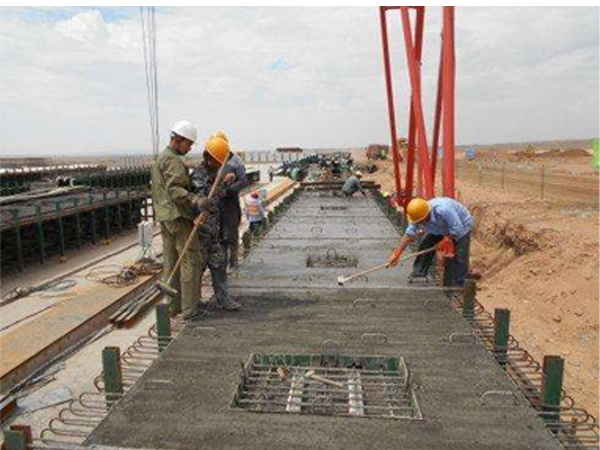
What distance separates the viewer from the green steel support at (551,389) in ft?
12.0

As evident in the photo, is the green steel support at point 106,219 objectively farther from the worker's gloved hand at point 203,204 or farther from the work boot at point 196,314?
the worker's gloved hand at point 203,204

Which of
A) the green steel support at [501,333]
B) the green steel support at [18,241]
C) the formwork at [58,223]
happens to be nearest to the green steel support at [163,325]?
the green steel support at [501,333]

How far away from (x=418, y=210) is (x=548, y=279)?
5497mm

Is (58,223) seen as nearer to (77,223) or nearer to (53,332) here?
(77,223)

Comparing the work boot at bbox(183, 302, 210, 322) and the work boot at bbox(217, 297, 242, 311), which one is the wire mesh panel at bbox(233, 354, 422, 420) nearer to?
the work boot at bbox(183, 302, 210, 322)

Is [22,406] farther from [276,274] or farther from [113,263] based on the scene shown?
[113,263]

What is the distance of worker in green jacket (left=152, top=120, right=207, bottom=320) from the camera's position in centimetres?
534

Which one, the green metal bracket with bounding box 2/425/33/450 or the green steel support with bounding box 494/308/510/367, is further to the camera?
the green steel support with bounding box 494/308/510/367

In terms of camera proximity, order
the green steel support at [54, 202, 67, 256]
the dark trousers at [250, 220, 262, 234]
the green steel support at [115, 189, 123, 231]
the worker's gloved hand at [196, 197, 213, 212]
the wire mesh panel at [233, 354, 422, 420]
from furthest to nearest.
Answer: the green steel support at [115, 189, 123, 231], the green steel support at [54, 202, 67, 256], the dark trousers at [250, 220, 262, 234], the worker's gloved hand at [196, 197, 213, 212], the wire mesh panel at [233, 354, 422, 420]

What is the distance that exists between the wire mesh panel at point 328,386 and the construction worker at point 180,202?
1280 mm

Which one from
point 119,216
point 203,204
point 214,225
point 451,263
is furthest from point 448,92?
point 119,216

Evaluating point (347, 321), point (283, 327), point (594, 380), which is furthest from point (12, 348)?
point (594, 380)

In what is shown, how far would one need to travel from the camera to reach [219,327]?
5371mm

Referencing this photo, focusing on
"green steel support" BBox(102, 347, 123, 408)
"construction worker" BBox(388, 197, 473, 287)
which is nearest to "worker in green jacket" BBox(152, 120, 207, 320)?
"green steel support" BBox(102, 347, 123, 408)
